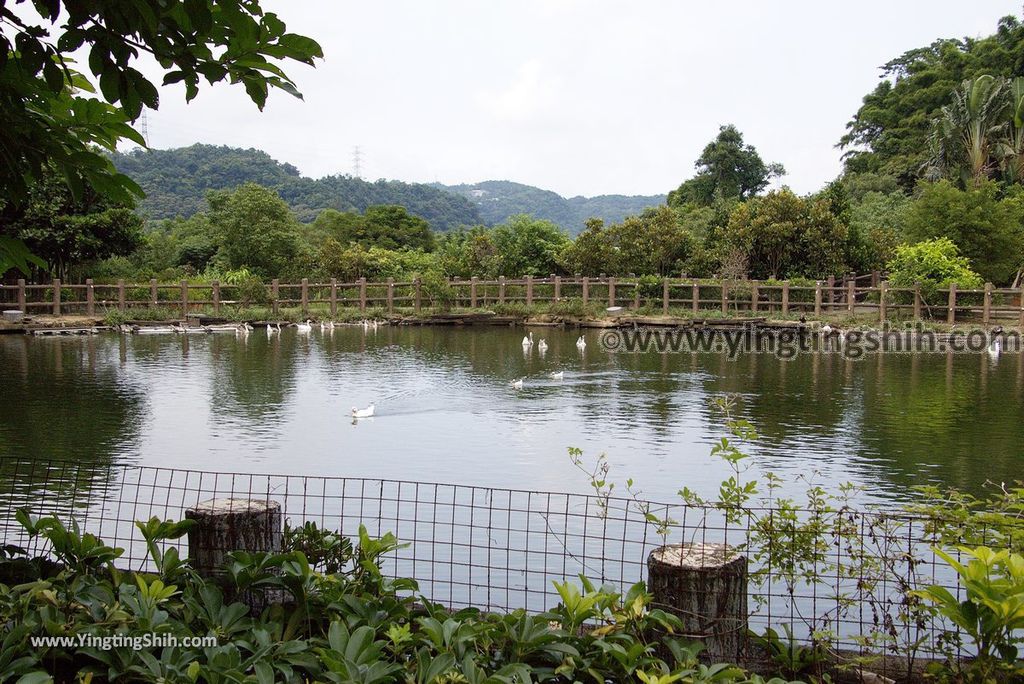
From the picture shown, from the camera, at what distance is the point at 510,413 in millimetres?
12656

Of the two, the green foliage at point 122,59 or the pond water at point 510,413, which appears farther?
the pond water at point 510,413

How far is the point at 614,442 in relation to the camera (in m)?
10.5

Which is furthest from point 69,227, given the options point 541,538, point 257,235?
point 541,538

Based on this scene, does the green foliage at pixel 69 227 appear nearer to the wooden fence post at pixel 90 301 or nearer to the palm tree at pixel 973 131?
the wooden fence post at pixel 90 301

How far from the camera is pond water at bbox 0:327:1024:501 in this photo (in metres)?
9.25

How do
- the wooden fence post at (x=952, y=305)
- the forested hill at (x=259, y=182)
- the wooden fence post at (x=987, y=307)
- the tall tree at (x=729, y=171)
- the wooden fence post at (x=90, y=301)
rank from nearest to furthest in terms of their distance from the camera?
the wooden fence post at (x=987, y=307) → the wooden fence post at (x=952, y=305) → the wooden fence post at (x=90, y=301) → the tall tree at (x=729, y=171) → the forested hill at (x=259, y=182)

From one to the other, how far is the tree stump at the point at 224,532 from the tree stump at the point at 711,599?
63.2 inches

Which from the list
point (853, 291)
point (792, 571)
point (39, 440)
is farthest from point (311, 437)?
point (853, 291)

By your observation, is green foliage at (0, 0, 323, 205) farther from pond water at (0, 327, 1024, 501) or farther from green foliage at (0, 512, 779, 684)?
pond water at (0, 327, 1024, 501)

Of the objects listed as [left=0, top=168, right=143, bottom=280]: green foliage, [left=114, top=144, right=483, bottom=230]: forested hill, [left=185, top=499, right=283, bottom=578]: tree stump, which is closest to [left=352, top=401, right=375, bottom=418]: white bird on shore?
[left=185, top=499, right=283, bottom=578]: tree stump

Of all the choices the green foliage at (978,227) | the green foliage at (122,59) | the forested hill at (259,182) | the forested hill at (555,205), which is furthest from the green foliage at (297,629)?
the forested hill at (555,205)

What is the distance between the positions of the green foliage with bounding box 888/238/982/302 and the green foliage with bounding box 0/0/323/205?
82.3 ft

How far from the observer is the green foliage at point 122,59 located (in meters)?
2.66

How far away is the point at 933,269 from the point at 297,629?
25.2m
